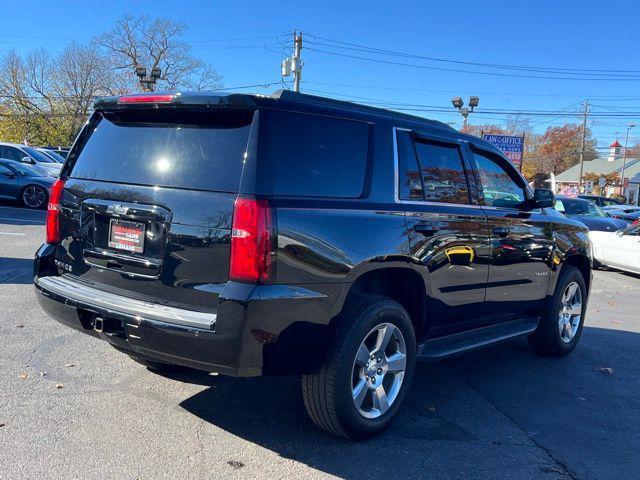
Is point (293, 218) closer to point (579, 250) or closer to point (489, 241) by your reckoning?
point (489, 241)

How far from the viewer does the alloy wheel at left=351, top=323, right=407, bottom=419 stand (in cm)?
368

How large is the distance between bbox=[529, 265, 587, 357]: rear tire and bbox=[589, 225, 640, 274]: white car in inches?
236

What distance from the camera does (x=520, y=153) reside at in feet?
73.4

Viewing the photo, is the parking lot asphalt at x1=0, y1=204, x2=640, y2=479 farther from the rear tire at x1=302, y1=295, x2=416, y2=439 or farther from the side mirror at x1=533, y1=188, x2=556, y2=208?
the side mirror at x1=533, y1=188, x2=556, y2=208

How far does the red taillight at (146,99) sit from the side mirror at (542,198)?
350 cm

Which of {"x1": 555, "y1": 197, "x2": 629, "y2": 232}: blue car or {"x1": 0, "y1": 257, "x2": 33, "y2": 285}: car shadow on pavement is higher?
{"x1": 555, "y1": 197, "x2": 629, "y2": 232}: blue car

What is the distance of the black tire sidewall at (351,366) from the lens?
11.3 ft

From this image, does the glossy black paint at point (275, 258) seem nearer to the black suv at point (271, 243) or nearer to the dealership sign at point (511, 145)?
the black suv at point (271, 243)

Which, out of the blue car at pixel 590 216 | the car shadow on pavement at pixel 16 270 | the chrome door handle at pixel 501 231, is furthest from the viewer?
the blue car at pixel 590 216

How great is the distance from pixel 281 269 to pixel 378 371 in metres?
1.14

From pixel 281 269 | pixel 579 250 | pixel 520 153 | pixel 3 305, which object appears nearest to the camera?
pixel 281 269

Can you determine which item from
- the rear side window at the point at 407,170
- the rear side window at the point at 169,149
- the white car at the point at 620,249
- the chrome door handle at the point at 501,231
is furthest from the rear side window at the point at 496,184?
the white car at the point at 620,249

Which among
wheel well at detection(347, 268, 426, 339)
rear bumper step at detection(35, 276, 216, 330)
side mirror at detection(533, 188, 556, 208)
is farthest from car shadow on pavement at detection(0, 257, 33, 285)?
side mirror at detection(533, 188, 556, 208)

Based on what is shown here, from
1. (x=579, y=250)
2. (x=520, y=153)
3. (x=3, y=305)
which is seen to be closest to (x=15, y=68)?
(x=520, y=153)
